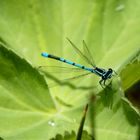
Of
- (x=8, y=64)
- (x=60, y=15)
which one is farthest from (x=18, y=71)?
(x=60, y=15)

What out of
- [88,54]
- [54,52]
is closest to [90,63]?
[88,54]

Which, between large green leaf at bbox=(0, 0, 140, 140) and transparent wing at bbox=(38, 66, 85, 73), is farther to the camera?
transparent wing at bbox=(38, 66, 85, 73)

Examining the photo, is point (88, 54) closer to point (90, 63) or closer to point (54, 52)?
point (90, 63)

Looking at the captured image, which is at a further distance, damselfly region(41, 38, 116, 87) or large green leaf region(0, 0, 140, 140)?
damselfly region(41, 38, 116, 87)

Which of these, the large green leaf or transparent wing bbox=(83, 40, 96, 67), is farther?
transparent wing bbox=(83, 40, 96, 67)

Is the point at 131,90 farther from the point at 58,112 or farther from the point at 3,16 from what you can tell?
the point at 3,16

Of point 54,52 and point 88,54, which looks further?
point 54,52

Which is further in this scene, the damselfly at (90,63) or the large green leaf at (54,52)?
the damselfly at (90,63)

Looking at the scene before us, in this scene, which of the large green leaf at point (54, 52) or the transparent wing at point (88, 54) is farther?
the transparent wing at point (88, 54)
